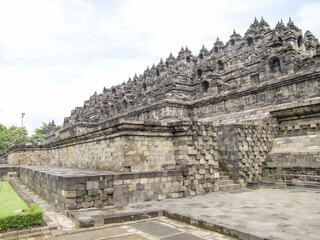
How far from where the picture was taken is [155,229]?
564 centimetres

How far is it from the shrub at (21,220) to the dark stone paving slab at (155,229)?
1.92 m

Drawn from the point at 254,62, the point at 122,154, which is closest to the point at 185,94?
the point at 254,62

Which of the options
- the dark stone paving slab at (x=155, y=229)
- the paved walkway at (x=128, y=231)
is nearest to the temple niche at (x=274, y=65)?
the paved walkway at (x=128, y=231)

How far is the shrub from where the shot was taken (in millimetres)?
5129

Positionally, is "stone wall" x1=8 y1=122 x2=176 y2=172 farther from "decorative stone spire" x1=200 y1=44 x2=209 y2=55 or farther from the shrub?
"decorative stone spire" x1=200 y1=44 x2=209 y2=55

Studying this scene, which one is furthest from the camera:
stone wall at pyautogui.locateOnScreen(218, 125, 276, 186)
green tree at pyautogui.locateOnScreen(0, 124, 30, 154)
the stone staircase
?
green tree at pyautogui.locateOnScreen(0, 124, 30, 154)

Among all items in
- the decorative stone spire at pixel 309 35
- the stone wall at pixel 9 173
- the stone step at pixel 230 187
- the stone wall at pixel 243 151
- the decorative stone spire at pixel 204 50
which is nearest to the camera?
the stone step at pixel 230 187

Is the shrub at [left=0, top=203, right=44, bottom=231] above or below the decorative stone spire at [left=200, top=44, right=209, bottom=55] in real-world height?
below

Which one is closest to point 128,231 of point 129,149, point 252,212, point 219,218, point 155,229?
point 155,229

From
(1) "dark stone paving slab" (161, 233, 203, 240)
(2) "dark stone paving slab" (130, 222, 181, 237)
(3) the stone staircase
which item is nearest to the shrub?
(2) "dark stone paving slab" (130, 222, 181, 237)

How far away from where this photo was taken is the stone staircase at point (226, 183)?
35.9 ft

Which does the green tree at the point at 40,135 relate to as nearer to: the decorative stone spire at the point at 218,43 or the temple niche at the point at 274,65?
the decorative stone spire at the point at 218,43

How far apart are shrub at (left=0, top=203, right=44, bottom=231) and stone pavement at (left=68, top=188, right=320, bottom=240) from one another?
0.85m

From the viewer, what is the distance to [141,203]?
307 inches
